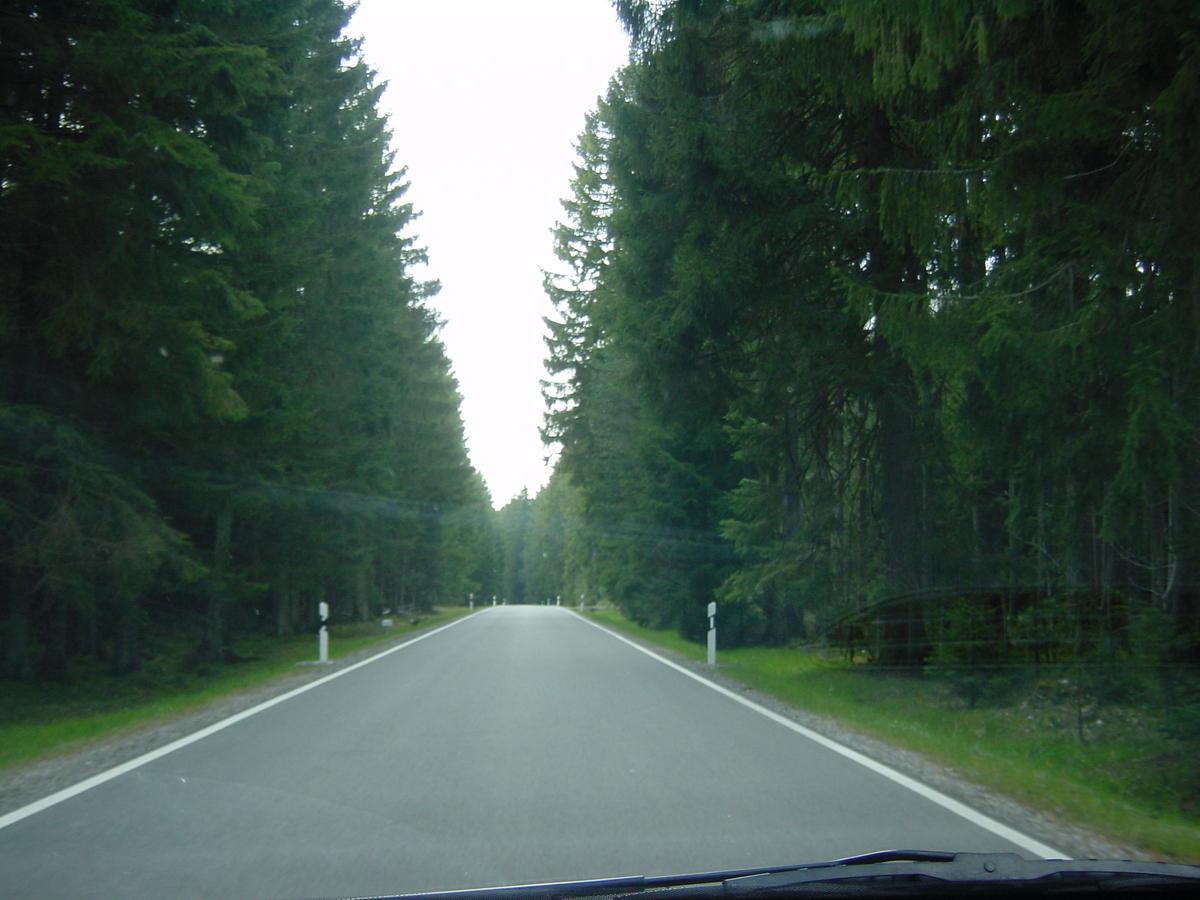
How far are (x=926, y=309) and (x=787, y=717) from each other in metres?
5.01

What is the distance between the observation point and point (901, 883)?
3656mm

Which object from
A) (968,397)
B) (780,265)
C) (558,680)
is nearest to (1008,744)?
(968,397)

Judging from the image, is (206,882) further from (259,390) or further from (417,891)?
(259,390)

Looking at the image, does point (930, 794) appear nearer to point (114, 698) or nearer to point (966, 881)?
point (966, 881)

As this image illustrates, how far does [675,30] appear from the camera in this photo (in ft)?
49.4

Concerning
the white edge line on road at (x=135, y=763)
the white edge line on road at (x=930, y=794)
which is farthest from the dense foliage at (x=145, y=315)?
the white edge line on road at (x=930, y=794)

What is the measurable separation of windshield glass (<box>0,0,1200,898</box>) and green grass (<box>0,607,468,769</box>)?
0.19 m

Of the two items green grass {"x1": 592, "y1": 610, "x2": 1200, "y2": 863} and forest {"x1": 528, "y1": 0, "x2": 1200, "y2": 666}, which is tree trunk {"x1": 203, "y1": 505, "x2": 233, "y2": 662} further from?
green grass {"x1": 592, "y1": 610, "x2": 1200, "y2": 863}

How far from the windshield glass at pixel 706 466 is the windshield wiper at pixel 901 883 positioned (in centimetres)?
137

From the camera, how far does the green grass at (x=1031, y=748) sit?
261 inches

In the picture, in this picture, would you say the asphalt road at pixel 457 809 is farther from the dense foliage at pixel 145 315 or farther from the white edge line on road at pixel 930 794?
the dense foliage at pixel 145 315

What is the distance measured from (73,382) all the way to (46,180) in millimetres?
3400

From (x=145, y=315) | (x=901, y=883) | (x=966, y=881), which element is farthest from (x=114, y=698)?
(x=966, y=881)

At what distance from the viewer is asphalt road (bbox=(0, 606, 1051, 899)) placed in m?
5.13
